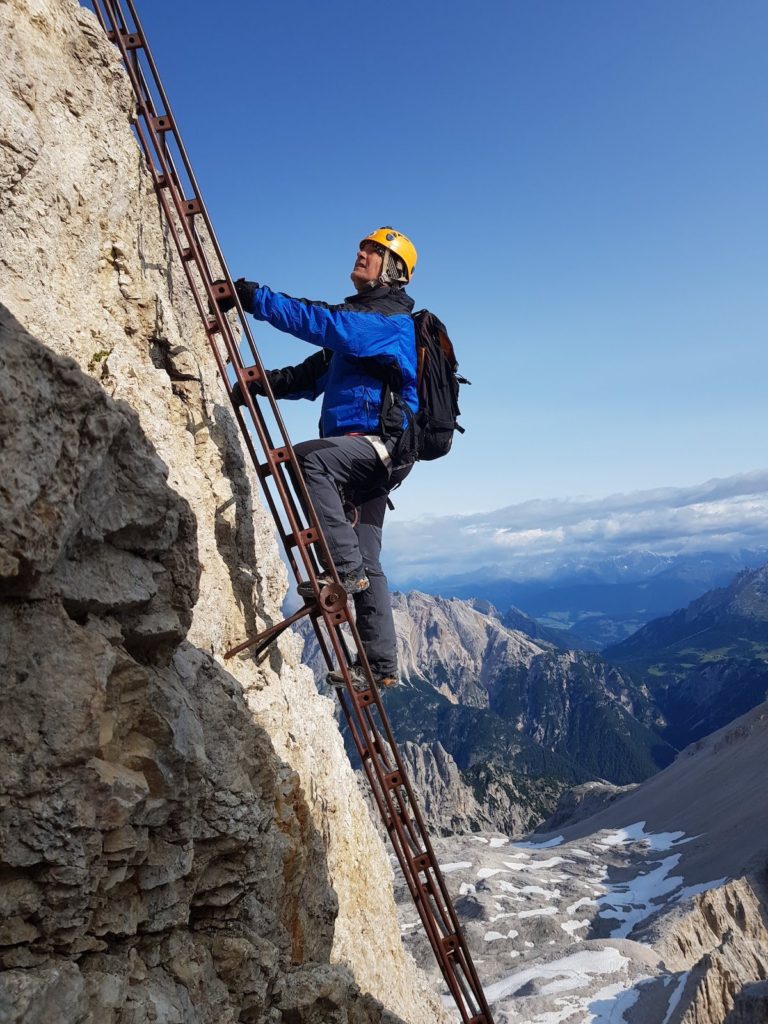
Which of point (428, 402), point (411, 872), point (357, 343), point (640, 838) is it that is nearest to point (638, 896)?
point (640, 838)

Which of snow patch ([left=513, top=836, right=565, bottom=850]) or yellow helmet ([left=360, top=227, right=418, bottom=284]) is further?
snow patch ([left=513, top=836, right=565, bottom=850])

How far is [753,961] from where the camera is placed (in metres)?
52.4

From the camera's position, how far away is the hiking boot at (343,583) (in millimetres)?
8602

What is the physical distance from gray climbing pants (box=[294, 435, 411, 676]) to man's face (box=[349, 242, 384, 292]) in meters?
2.61

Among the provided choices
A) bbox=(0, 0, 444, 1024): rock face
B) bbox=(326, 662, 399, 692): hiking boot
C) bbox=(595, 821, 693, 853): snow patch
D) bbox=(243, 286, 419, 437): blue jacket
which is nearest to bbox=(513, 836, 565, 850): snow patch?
bbox=(595, 821, 693, 853): snow patch

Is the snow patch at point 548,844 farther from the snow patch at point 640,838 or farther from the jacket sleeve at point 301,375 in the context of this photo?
the jacket sleeve at point 301,375

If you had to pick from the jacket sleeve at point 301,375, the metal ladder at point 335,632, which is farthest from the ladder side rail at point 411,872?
the jacket sleeve at point 301,375

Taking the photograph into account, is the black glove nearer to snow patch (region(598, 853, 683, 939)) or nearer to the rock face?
the rock face

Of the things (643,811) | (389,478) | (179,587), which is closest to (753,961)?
(389,478)

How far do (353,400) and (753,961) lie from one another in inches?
2424

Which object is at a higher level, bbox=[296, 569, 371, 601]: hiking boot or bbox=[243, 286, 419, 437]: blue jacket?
bbox=[243, 286, 419, 437]: blue jacket

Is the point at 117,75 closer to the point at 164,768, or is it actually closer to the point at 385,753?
the point at 164,768

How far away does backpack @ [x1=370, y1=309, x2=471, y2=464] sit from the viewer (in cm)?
966

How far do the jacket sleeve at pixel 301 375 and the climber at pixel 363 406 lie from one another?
0.09 meters
